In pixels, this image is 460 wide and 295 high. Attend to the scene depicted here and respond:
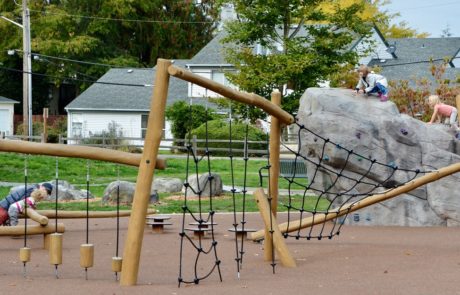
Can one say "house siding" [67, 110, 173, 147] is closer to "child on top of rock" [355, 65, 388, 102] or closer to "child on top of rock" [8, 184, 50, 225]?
"child on top of rock" [355, 65, 388, 102]

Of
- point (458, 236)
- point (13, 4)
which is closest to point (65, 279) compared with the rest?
point (458, 236)

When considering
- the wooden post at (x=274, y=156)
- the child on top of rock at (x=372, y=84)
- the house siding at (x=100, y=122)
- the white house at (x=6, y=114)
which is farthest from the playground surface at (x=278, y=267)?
the white house at (x=6, y=114)

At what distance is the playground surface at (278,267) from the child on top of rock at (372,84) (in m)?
2.41

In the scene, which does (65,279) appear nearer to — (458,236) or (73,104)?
(458,236)

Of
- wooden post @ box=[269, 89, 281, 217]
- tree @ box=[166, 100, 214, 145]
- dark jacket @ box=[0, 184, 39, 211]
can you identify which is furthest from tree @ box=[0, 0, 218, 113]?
wooden post @ box=[269, 89, 281, 217]

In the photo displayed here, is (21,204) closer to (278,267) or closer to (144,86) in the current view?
(278,267)

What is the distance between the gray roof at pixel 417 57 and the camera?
5222cm

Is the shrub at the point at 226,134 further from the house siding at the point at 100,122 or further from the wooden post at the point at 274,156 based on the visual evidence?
the wooden post at the point at 274,156

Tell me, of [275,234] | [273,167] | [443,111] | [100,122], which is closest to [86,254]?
[275,234]

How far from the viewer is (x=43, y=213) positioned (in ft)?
43.3

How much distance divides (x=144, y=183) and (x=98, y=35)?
54.2 meters

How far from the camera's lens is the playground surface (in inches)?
332

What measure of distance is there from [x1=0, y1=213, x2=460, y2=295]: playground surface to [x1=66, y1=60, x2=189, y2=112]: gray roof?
38.8m

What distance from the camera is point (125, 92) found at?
178 feet
